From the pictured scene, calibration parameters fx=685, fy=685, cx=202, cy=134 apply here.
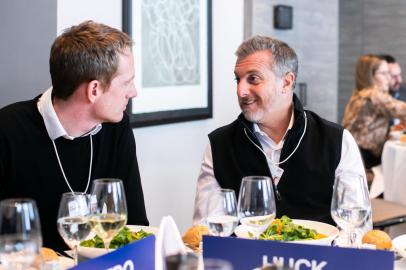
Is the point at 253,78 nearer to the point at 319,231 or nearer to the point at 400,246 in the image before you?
the point at 319,231

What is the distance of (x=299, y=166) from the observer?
2.58m

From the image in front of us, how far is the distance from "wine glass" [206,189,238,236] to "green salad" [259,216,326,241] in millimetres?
209

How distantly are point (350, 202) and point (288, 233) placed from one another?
0.25 meters

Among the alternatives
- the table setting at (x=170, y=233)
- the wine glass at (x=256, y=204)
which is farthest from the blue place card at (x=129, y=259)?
the wine glass at (x=256, y=204)

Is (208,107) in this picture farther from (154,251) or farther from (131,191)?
(154,251)

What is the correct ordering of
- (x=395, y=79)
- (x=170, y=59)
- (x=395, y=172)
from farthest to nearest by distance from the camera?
(x=395, y=79) < (x=395, y=172) < (x=170, y=59)

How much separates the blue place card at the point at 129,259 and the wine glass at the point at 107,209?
0.09 metres

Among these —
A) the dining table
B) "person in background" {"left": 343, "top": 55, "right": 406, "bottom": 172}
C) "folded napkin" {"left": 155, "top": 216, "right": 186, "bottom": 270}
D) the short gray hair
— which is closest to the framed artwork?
the short gray hair

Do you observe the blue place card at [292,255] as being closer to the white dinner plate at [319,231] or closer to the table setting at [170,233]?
the table setting at [170,233]

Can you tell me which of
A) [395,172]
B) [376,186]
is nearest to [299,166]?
[395,172]

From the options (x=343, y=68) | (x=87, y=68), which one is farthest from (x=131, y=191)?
(x=343, y=68)

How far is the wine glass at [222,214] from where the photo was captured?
1658 millimetres

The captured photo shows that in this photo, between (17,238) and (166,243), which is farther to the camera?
(166,243)

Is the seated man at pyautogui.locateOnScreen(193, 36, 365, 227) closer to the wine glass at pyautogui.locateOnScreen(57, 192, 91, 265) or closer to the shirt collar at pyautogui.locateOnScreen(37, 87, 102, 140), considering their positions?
the shirt collar at pyautogui.locateOnScreen(37, 87, 102, 140)
